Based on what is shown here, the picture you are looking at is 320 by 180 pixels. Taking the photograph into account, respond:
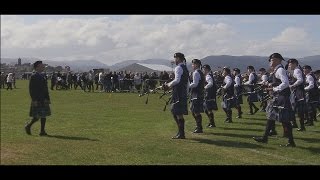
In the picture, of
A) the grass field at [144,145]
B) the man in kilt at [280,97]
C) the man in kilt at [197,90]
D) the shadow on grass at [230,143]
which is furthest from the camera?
the man in kilt at [197,90]

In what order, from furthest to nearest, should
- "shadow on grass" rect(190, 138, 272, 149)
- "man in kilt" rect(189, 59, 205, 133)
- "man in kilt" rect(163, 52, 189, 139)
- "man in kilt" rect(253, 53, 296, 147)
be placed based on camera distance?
"man in kilt" rect(189, 59, 205, 133), "man in kilt" rect(163, 52, 189, 139), "shadow on grass" rect(190, 138, 272, 149), "man in kilt" rect(253, 53, 296, 147)

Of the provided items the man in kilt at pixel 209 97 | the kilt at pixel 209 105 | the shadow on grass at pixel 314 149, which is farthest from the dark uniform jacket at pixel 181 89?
the shadow on grass at pixel 314 149

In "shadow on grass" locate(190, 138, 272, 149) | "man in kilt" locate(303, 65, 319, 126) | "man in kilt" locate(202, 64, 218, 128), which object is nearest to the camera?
"shadow on grass" locate(190, 138, 272, 149)

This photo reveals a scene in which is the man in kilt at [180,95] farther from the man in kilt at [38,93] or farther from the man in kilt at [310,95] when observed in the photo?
the man in kilt at [310,95]

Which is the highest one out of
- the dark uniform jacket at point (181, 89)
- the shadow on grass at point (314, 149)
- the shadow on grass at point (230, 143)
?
the dark uniform jacket at point (181, 89)

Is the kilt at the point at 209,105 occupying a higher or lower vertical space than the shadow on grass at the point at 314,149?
higher

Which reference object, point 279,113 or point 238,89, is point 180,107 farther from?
point 238,89

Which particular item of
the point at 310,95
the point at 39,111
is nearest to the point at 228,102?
the point at 310,95

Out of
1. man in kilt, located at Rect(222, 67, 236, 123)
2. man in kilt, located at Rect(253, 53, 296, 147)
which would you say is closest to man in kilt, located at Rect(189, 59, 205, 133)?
man in kilt, located at Rect(253, 53, 296, 147)

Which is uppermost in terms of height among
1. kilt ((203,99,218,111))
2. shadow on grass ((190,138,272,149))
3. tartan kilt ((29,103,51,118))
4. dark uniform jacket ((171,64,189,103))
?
dark uniform jacket ((171,64,189,103))

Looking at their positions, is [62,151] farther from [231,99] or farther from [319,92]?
[319,92]

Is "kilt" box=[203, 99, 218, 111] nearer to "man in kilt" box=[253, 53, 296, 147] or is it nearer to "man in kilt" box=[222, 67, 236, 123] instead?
"man in kilt" box=[222, 67, 236, 123]

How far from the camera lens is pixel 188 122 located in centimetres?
1516
